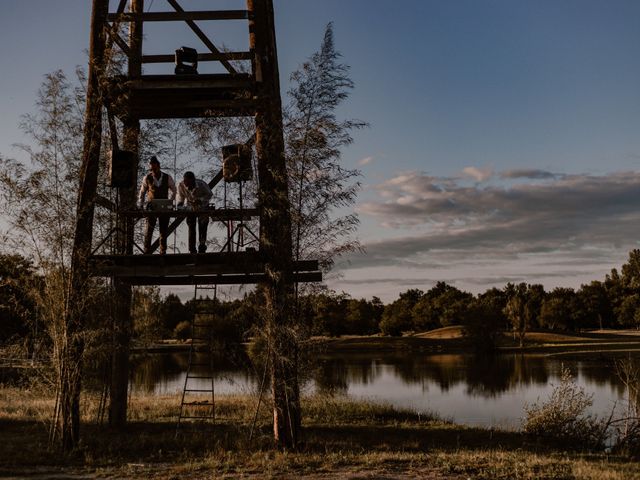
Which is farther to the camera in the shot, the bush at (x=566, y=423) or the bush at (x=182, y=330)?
the bush at (x=182, y=330)

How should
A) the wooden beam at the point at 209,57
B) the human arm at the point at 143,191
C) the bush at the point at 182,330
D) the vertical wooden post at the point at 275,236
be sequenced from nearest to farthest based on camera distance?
the vertical wooden post at the point at 275,236 → the human arm at the point at 143,191 → the wooden beam at the point at 209,57 → the bush at the point at 182,330

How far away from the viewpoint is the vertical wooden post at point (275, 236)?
1105 cm

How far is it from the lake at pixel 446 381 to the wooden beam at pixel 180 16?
7.31 metres

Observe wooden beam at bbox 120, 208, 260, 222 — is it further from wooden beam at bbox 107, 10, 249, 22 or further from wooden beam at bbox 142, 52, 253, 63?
wooden beam at bbox 107, 10, 249, 22

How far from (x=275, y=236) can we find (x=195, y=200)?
6.12 feet

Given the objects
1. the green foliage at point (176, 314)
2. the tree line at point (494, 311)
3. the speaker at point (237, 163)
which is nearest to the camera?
the speaker at point (237, 163)

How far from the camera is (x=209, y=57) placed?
1315cm

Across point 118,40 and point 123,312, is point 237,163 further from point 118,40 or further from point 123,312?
point 123,312

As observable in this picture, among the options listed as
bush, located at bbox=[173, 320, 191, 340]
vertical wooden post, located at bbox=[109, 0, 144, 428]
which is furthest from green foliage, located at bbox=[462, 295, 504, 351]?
vertical wooden post, located at bbox=[109, 0, 144, 428]

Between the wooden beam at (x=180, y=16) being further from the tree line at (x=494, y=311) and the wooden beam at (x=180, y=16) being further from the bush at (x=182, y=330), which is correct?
the bush at (x=182, y=330)

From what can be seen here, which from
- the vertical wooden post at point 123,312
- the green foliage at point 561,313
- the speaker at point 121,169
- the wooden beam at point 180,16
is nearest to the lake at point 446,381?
the vertical wooden post at point 123,312

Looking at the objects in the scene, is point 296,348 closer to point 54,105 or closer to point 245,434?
point 245,434

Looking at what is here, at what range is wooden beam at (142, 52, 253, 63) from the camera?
1273cm

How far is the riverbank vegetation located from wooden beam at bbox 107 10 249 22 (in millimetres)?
7577
